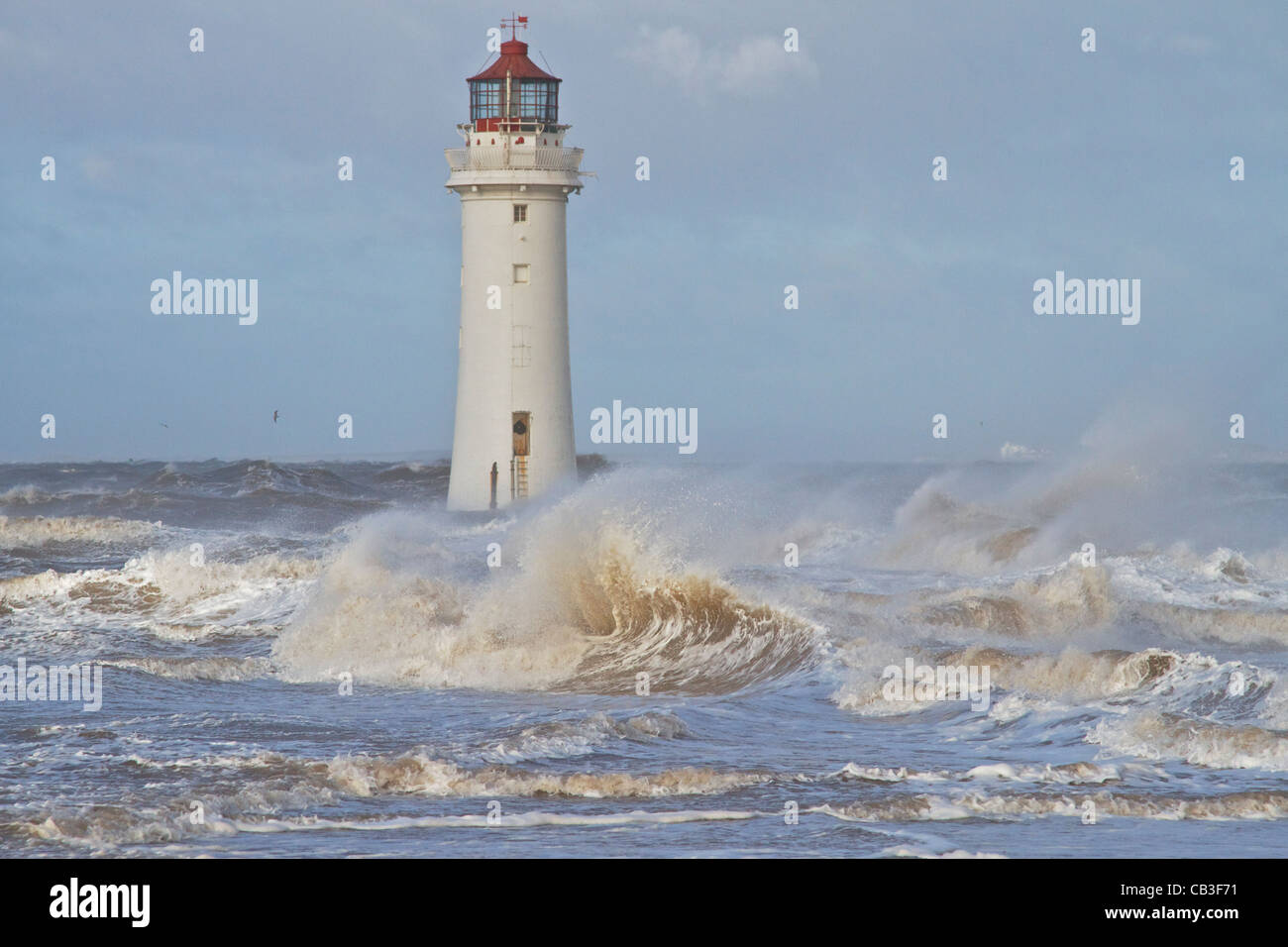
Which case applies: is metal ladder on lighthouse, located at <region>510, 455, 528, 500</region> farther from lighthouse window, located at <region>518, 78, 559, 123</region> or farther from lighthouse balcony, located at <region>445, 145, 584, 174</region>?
lighthouse window, located at <region>518, 78, 559, 123</region>

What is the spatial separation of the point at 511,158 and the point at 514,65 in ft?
4.56

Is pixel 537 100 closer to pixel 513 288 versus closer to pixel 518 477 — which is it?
pixel 513 288

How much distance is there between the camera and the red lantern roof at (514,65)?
23219mm

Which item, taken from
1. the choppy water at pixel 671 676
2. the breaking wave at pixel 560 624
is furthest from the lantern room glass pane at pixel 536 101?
A: the breaking wave at pixel 560 624

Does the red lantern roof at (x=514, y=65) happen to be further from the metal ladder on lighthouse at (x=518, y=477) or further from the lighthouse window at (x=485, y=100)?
the metal ladder on lighthouse at (x=518, y=477)

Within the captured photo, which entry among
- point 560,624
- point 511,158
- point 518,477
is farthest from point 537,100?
point 560,624

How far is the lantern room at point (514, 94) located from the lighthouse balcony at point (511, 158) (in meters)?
0.33

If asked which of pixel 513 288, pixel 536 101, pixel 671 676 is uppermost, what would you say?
pixel 536 101

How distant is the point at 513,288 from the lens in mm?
22984

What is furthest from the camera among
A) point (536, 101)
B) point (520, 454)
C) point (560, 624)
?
point (536, 101)

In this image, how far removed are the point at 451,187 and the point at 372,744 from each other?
14386 mm
